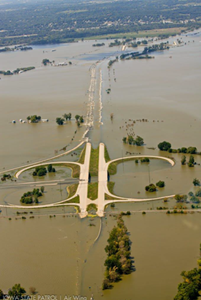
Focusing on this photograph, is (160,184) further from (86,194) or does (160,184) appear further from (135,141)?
(135,141)

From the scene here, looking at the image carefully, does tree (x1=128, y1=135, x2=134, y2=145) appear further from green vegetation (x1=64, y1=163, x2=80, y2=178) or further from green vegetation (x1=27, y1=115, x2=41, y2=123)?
green vegetation (x1=27, y1=115, x2=41, y2=123)

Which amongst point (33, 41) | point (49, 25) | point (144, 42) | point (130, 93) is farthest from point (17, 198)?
point (49, 25)

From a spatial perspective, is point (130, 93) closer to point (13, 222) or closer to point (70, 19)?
point (13, 222)

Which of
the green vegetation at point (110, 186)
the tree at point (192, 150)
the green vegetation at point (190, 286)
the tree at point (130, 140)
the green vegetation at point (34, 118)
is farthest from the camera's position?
the green vegetation at point (34, 118)

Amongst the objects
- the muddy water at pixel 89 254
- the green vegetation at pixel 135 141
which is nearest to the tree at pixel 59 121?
the green vegetation at pixel 135 141

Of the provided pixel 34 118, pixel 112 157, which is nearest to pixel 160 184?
pixel 112 157

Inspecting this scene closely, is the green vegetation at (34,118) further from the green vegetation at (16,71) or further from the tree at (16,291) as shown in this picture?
the green vegetation at (16,71)
